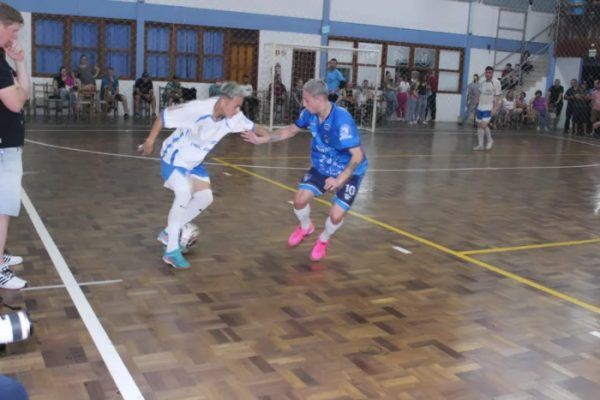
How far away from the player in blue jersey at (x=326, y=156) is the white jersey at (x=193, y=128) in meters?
0.36

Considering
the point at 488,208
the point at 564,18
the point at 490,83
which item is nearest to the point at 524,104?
the point at 564,18

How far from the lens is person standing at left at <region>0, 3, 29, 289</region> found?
397 centimetres

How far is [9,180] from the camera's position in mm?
4367

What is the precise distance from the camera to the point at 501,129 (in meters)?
22.1

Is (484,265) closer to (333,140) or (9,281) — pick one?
(333,140)

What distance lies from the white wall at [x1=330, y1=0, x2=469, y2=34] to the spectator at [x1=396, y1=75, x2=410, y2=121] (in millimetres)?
2255

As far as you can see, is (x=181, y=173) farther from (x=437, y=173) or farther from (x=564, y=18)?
(x=564, y=18)

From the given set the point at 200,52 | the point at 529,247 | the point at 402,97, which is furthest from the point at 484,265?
the point at 402,97

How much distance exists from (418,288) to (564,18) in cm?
2372

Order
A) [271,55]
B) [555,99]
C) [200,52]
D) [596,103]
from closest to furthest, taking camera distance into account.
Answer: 1. [596,103]
2. [200,52]
3. [271,55]
4. [555,99]

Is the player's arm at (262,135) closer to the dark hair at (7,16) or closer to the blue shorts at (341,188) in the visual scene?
the blue shorts at (341,188)

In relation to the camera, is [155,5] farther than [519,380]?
Yes

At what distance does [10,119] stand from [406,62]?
21.3 metres

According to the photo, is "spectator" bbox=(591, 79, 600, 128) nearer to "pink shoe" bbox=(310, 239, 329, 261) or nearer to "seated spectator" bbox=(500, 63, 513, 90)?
"seated spectator" bbox=(500, 63, 513, 90)
